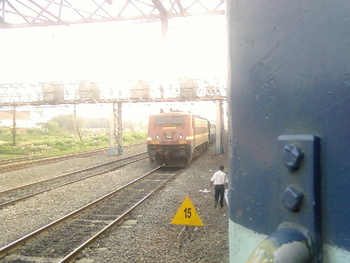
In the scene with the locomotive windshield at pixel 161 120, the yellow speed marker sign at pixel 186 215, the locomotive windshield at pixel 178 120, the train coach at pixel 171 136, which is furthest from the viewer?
the locomotive windshield at pixel 161 120

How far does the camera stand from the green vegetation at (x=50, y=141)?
29.4 meters

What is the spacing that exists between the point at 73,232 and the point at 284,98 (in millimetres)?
7030

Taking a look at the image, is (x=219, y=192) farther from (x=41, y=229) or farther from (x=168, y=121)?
(x=168, y=121)

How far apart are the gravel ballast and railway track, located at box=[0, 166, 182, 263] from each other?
0.29 meters

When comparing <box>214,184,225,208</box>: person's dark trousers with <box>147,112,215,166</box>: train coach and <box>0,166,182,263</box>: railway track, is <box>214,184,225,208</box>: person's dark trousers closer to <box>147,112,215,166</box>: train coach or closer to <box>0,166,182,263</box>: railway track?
<box>0,166,182,263</box>: railway track

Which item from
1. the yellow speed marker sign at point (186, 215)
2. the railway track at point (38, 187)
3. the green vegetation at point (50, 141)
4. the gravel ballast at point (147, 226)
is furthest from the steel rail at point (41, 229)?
the green vegetation at point (50, 141)

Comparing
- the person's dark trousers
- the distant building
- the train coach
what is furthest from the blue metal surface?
the distant building

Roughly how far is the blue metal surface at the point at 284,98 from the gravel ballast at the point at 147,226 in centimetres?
498

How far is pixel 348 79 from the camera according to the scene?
865 mm

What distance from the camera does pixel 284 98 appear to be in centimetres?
101

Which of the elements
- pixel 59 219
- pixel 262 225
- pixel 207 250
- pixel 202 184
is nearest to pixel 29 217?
pixel 59 219

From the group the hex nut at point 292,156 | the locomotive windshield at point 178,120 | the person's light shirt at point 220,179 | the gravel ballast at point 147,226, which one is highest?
the locomotive windshield at point 178,120

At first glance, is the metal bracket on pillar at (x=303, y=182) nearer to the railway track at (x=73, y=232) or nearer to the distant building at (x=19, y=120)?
the railway track at (x=73, y=232)

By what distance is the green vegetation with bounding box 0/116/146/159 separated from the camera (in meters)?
29.4
